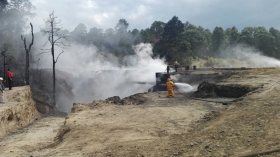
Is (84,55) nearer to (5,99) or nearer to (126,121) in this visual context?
(5,99)

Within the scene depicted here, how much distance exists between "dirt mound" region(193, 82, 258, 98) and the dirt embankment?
1014 centimetres

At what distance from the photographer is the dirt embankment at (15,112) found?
11.2 meters

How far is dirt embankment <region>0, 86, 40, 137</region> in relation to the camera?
36.7ft

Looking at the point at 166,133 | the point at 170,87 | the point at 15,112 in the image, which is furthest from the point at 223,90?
the point at 15,112

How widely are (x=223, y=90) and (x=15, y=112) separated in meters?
11.4

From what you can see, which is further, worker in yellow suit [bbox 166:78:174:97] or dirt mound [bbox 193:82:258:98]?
worker in yellow suit [bbox 166:78:174:97]

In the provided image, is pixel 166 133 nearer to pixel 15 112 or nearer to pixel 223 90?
pixel 223 90

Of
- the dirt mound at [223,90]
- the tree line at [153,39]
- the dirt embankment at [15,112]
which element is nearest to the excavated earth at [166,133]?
the dirt embankment at [15,112]

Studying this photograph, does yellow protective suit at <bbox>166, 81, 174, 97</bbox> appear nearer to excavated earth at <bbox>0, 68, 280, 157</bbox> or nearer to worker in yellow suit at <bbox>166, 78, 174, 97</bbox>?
worker in yellow suit at <bbox>166, 78, 174, 97</bbox>

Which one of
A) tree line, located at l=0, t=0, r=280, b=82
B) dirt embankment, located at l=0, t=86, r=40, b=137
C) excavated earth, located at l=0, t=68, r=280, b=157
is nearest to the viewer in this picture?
excavated earth, located at l=0, t=68, r=280, b=157

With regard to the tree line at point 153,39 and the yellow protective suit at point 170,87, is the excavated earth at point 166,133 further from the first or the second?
the tree line at point 153,39

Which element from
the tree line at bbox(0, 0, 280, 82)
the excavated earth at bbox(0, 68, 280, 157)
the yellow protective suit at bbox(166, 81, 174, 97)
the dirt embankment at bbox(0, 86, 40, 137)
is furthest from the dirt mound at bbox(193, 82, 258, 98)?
the tree line at bbox(0, 0, 280, 82)

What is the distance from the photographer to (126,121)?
28.8 ft

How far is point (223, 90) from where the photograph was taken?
1409 centimetres
